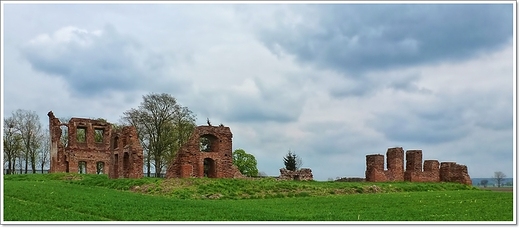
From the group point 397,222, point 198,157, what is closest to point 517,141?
point 397,222

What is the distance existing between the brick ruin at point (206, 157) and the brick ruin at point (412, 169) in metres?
13.6

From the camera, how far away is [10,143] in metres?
59.8

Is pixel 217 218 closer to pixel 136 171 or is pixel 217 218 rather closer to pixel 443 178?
pixel 136 171

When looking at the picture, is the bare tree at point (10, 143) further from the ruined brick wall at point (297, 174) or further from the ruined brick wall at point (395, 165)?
the ruined brick wall at point (395, 165)

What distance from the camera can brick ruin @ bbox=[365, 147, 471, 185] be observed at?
47531 mm

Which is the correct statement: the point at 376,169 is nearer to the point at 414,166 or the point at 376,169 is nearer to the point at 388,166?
the point at 388,166

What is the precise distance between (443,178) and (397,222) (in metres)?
34.5

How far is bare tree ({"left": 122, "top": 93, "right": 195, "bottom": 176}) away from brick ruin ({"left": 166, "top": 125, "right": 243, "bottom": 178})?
49.6ft

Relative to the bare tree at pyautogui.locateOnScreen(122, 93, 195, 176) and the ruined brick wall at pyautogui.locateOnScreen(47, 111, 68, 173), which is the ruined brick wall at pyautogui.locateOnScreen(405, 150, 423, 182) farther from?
the ruined brick wall at pyautogui.locateOnScreen(47, 111, 68, 173)

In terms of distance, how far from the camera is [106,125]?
57594 millimetres

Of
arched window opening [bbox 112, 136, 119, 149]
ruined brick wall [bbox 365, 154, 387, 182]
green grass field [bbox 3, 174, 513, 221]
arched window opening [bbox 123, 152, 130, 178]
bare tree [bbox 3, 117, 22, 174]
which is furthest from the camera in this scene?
bare tree [bbox 3, 117, 22, 174]

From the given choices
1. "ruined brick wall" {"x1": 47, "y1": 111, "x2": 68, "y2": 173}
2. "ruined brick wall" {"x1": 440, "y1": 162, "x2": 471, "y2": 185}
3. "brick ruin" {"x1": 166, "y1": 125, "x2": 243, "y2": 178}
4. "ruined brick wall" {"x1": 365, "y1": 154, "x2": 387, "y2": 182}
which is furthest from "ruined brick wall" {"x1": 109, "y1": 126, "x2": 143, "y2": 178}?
"ruined brick wall" {"x1": 440, "y1": 162, "x2": 471, "y2": 185}

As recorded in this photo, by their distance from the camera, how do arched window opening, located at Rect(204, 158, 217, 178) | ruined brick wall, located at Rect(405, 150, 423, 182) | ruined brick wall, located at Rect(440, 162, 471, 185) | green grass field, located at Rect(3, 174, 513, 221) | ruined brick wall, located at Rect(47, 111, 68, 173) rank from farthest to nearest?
ruined brick wall, located at Rect(47, 111, 68, 173), ruined brick wall, located at Rect(405, 150, 423, 182), ruined brick wall, located at Rect(440, 162, 471, 185), arched window opening, located at Rect(204, 158, 217, 178), green grass field, located at Rect(3, 174, 513, 221)

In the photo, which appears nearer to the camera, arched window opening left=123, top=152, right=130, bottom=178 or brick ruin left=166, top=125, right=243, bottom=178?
brick ruin left=166, top=125, right=243, bottom=178
